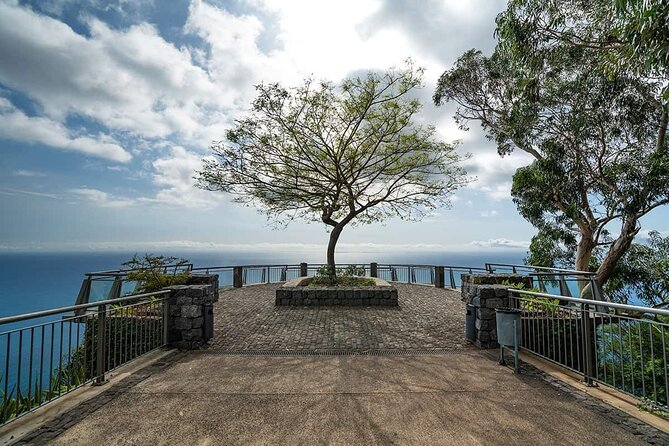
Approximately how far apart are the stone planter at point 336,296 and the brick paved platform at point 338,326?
40cm

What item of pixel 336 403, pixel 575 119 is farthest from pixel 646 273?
pixel 336 403

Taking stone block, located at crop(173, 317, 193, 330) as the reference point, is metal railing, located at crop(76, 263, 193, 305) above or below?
above

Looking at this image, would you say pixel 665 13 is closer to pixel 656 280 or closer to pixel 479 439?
pixel 479 439

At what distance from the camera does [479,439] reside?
9.34 feet

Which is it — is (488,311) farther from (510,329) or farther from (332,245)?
(332,245)

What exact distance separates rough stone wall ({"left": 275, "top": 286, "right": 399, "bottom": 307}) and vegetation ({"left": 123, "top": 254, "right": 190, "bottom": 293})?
3092 mm

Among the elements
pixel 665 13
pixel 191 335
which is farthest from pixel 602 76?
pixel 191 335

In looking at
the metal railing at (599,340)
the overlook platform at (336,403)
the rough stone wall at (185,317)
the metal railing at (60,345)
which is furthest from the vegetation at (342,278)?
the metal railing at (60,345)

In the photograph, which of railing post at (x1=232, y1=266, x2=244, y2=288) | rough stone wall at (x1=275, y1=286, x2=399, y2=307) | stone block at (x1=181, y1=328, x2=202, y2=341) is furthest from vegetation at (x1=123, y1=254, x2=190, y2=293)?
railing post at (x1=232, y1=266, x2=244, y2=288)

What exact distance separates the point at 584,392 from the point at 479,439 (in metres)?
1.95

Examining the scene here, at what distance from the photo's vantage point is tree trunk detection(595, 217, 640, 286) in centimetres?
1233

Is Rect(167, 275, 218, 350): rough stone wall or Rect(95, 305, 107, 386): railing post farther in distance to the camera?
Rect(167, 275, 218, 350): rough stone wall

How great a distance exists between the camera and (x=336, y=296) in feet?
34.3

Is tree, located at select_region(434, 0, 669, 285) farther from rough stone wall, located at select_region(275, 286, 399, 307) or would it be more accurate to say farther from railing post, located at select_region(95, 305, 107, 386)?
railing post, located at select_region(95, 305, 107, 386)
